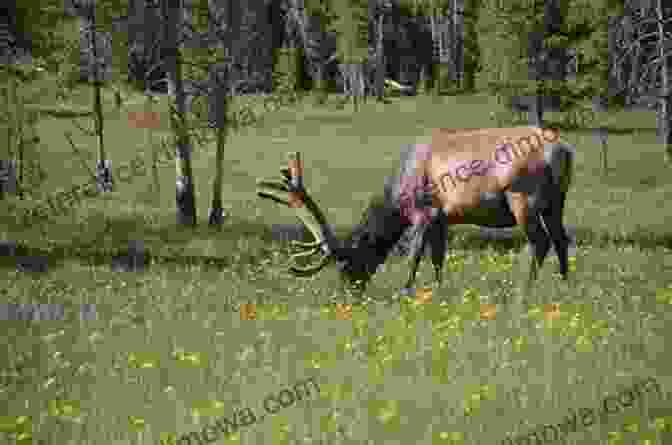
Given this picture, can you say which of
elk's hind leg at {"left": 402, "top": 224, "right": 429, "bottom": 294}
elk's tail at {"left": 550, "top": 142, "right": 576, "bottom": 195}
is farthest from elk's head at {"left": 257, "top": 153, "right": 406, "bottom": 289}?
elk's tail at {"left": 550, "top": 142, "right": 576, "bottom": 195}

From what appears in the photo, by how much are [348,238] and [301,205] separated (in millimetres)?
1100

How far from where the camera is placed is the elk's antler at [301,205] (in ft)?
36.6

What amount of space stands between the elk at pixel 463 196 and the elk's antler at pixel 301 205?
0.04 m

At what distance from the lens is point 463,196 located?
40.3ft

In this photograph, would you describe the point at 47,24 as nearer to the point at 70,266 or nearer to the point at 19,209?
the point at 70,266

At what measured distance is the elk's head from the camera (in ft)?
36.7

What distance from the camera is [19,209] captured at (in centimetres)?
2575

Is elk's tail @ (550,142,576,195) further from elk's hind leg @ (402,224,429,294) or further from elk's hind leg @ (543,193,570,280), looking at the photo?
elk's hind leg @ (402,224,429,294)

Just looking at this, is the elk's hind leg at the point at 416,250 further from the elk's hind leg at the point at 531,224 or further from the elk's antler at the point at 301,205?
the elk's hind leg at the point at 531,224

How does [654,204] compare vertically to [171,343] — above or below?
below

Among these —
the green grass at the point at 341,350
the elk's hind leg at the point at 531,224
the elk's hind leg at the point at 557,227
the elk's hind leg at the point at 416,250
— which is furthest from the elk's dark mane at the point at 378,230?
the elk's hind leg at the point at 557,227

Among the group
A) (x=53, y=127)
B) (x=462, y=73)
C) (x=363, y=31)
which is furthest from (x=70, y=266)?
(x=462, y=73)

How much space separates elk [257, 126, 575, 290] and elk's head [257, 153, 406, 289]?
0.05 ft

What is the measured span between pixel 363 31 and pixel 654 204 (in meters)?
39.5
